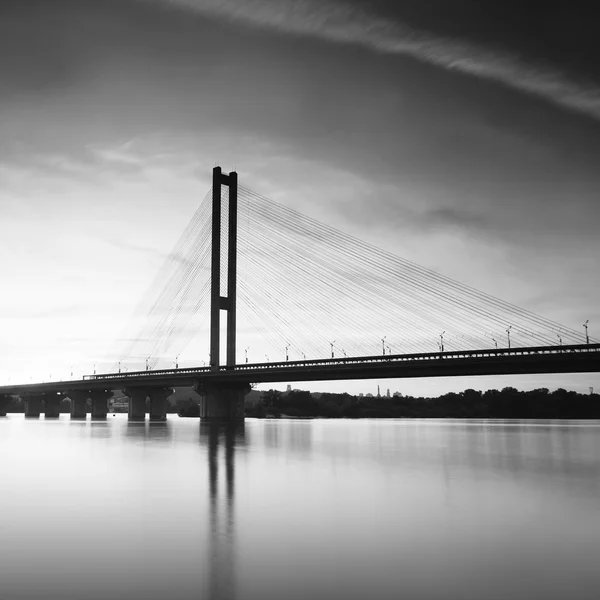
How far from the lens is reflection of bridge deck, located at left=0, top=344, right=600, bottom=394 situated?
51.1m

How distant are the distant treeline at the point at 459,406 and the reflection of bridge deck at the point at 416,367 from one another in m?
90.0

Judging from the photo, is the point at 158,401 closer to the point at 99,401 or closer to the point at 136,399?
the point at 136,399

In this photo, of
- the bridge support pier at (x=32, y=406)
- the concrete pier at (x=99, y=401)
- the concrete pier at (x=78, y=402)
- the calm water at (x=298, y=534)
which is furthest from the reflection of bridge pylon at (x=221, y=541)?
the bridge support pier at (x=32, y=406)

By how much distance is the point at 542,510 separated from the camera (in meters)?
11.8

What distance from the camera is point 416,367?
58.1 m

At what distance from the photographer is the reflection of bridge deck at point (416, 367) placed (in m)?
51.1

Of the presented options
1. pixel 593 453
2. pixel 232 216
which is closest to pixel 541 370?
pixel 593 453

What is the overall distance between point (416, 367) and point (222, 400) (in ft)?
112

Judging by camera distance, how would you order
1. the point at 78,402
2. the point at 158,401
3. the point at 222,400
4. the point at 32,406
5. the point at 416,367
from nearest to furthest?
the point at 416,367 < the point at 222,400 < the point at 158,401 < the point at 78,402 < the point at 32,406

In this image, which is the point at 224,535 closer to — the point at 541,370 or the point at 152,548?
the point at 152,548

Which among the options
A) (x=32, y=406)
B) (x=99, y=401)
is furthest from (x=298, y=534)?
(x=32, y=406)

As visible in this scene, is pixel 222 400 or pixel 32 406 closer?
pixel 222 400

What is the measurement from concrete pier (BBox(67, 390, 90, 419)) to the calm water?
4111 inches

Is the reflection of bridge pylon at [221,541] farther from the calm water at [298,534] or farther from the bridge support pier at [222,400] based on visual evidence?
the bridge support pier at [222,400]
